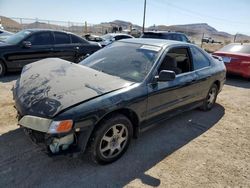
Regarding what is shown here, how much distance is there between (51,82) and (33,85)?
0.77 feet

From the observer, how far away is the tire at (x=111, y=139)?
285cm

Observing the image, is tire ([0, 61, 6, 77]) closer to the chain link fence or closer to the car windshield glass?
the car windshield glass

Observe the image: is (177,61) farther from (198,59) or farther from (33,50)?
(33,50)

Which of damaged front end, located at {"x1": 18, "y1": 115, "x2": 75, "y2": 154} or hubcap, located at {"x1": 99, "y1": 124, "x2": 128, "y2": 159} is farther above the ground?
damaged front end, located at {"x1": 18, "y1": 115, "x2": 75, "y2": 154}

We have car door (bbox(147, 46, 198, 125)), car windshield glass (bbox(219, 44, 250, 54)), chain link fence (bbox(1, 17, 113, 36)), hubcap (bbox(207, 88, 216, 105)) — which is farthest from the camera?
chain link fence (bbox(1, 17, 113, 36))

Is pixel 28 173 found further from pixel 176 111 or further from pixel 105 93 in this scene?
pixel 176 111

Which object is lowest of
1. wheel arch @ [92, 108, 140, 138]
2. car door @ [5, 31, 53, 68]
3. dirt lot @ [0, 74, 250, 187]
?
dirt lot @ [0, 74, 250, 187]

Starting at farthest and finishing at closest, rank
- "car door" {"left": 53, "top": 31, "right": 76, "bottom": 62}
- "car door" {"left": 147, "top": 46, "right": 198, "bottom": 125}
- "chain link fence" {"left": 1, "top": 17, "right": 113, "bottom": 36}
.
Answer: "chain link fence" {"left": 1, "top": 17, "right": 113, "bottom": 36} < "car door" {"left": 53, "top": 31, "right": 76, "bottom": 62} < "car door" {"left": 147, "top": 46, "right": 198, "bottom": 125}

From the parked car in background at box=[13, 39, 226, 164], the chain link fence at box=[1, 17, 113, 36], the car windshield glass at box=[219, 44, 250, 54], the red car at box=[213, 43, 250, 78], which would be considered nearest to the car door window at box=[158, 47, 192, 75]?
the parked car in background at box=[13, 39, 226, 164]

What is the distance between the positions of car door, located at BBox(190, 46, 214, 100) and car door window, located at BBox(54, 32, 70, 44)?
494cm

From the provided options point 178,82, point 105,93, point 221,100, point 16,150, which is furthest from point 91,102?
point 221,100

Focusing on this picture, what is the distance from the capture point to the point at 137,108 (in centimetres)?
325

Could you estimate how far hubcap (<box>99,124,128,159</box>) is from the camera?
3021 mm

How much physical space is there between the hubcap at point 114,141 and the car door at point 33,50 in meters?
5.19
